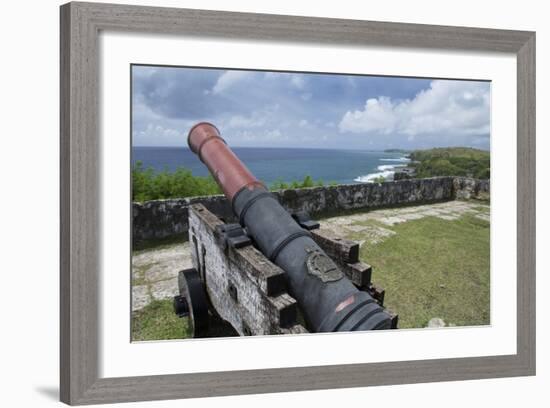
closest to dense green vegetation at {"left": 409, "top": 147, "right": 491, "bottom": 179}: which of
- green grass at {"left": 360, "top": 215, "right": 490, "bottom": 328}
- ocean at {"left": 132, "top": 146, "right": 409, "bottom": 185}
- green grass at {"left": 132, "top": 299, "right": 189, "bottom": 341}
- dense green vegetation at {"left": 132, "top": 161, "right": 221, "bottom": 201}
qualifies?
ocean at {"left": 132, "top": 146, "right": 409, "bottom": 185}

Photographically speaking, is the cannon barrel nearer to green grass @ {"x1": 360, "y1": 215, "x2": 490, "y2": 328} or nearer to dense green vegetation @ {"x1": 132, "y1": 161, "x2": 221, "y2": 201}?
dense green vegetation @ {"x1": 132, "y1": 161, "x2": 221, "y2": 201}

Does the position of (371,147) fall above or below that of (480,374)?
above

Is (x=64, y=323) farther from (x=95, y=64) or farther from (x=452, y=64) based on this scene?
(x=452, y=64)

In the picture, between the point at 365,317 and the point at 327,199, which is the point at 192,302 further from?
the point at 327,199

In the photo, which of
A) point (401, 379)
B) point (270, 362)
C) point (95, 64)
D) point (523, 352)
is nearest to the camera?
point (95, 64)

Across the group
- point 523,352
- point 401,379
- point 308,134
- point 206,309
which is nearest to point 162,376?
point 206,309

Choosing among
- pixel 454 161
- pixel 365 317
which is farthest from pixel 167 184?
pixel 454 161
